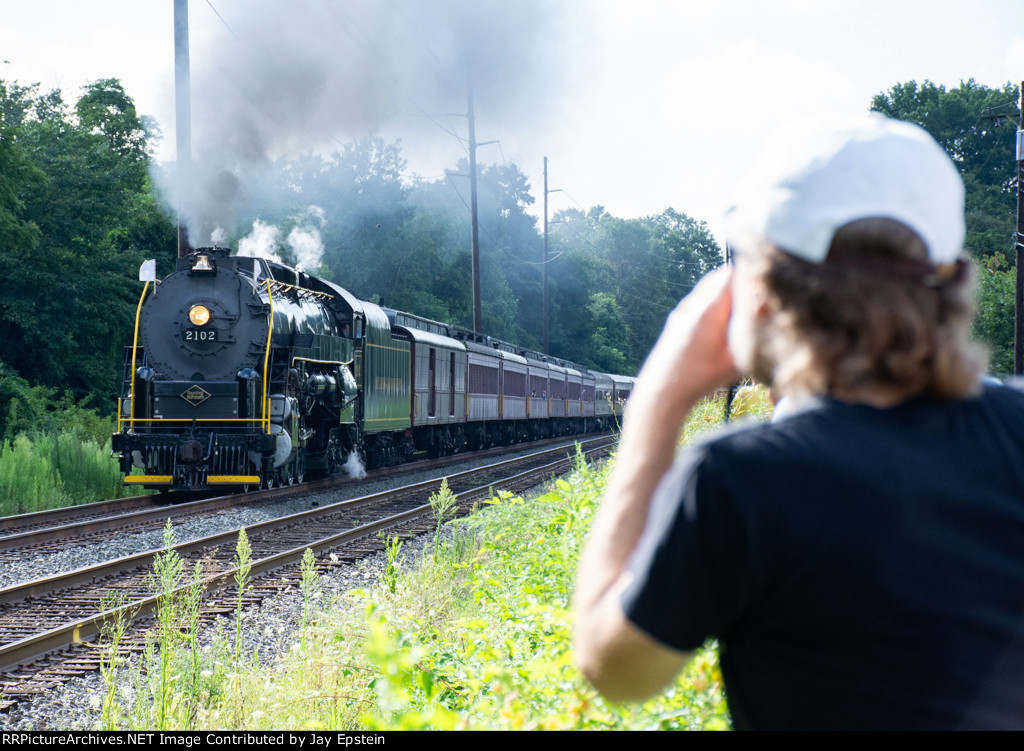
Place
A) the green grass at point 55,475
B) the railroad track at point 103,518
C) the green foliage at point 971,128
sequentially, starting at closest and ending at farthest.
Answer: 1. the railroad track at point 103,518
2. the green grass at point 55,475
3. the green foliage at point 971,128

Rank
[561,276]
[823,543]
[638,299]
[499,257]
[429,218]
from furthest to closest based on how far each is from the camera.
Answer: [638,299], [561,276], [499,257], [429,218], [823,543]

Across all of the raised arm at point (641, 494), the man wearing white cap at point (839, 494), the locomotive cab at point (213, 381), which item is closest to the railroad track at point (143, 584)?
the locomotive cab at point (213, 381)

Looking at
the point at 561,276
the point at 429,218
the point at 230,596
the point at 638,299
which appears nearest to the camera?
the point at 230,596

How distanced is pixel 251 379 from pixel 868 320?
1352cm


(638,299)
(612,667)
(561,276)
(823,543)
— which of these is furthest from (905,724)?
(638,299)

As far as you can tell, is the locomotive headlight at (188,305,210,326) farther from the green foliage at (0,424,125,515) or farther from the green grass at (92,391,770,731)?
the green grass at (92,391,770,731)

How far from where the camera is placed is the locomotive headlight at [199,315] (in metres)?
14.4

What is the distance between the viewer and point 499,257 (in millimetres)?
64188

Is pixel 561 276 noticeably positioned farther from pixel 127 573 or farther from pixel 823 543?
pixel 823 543

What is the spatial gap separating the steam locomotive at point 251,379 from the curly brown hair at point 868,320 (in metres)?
12.9

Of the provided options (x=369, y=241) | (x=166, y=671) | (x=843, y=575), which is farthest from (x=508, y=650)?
(x=369, y=241)

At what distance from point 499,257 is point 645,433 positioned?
63.4 m

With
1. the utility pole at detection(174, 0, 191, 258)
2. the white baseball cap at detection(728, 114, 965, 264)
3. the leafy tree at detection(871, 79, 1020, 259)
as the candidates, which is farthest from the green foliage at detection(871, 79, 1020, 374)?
the white baseball cap at detection(728, 114, 965, 264)

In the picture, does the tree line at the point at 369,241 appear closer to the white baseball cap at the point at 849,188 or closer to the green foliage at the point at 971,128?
the green foliage at the point at 971,128
